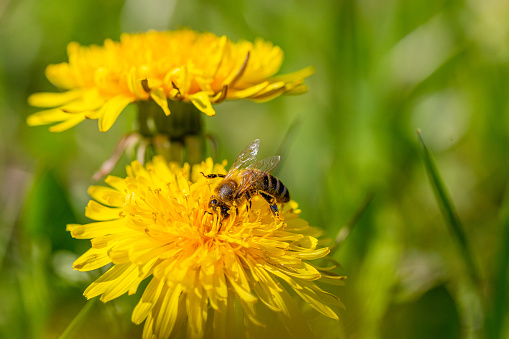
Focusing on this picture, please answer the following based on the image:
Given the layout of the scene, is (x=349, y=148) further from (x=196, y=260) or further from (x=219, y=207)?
(x=196, y=260)

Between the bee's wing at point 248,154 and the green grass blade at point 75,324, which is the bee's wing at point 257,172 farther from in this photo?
the green grass blade at point 75,324

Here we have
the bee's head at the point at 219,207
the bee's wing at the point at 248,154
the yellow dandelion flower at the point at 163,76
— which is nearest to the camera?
the bee's head at the point at 219,207

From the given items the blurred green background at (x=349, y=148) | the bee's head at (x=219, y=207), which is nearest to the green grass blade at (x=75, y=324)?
the blurred green background at (x=349, y=148)

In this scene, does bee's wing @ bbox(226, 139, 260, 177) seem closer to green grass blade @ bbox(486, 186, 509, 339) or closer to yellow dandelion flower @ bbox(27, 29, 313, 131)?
yellow dandelion flower @ bbox(27, 29, 313, 131)

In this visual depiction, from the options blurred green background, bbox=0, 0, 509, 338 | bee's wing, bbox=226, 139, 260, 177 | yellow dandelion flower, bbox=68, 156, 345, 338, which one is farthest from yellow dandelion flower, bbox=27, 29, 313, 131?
blurred green background, bbox=0, 0, 509, 338

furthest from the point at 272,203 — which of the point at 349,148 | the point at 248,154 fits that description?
the point at 349,148

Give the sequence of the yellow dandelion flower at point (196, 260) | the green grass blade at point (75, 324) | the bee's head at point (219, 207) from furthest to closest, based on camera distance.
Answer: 1. the bee's head at point (219, 207)
2. the green grass blade at point (75, 324)
3. the yellow dandelion flower at point (196, 260)

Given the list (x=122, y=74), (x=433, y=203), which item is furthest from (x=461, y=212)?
(x=122, y=74)
